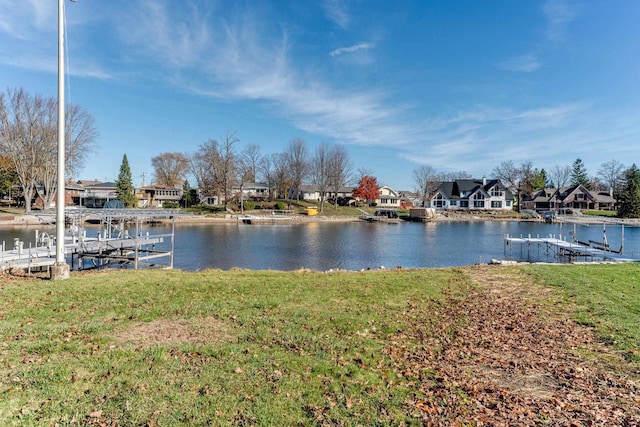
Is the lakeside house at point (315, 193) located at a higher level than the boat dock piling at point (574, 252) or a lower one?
higher

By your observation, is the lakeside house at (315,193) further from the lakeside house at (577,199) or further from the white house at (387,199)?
the lakeside house at (577,199)

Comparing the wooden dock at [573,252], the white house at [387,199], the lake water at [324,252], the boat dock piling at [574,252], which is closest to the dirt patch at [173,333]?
the lake water at [324,252]

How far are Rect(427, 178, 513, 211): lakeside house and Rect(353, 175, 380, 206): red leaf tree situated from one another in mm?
15673

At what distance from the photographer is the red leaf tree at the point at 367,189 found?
9712 centimetres

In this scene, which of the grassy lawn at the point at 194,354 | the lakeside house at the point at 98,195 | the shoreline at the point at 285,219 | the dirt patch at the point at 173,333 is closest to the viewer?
the grassy lawn at the point at 194,354

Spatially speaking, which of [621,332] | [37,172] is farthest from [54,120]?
[621,332]

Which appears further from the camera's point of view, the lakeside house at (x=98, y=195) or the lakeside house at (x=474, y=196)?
the lakeside house at (x=474, y=196)

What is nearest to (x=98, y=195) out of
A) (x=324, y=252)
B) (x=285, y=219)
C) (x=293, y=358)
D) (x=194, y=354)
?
(x=285, y=219)

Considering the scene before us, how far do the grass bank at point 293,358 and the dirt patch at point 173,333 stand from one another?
0.12 ft

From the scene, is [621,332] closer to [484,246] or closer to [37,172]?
[484,246]

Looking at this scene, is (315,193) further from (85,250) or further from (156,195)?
(85,250)

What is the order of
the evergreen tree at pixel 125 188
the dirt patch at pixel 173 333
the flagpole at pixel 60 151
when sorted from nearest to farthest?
1. the dirt patch at pixel 173 333
2. the flagpole at pixel 60 151
3. the evergreen tree at pixel 125 188

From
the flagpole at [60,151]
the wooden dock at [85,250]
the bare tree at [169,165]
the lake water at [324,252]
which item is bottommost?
the lake water at [324,252]

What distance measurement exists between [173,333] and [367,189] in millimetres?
91731
